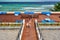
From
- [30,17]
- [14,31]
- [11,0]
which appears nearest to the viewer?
[14,31]

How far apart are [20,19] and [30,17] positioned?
804 mm

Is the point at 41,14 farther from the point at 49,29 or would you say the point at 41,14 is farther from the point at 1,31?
the point at 1,31

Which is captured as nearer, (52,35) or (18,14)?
(52,35)

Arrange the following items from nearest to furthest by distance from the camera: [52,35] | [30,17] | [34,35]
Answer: [34,35], [52,35], [30,17]

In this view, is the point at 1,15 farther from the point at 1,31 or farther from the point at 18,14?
the point at 1,31

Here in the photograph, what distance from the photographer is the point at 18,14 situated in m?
12.3

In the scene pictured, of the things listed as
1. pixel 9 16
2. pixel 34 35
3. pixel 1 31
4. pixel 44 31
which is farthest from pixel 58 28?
pixel 9 16

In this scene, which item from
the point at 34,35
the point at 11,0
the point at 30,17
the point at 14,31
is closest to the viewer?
the point at 34,35

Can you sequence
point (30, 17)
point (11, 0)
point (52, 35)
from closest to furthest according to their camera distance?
point (52, 35) → point (30, 17) → point (11, 0)

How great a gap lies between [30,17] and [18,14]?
1.07 m

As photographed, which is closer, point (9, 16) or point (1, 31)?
point (1, 31)

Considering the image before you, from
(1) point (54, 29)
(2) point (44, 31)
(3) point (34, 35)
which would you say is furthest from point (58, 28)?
(3) point (34, 35)

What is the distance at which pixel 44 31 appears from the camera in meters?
9.22

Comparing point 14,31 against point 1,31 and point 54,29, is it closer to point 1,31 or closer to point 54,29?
point 1,31
